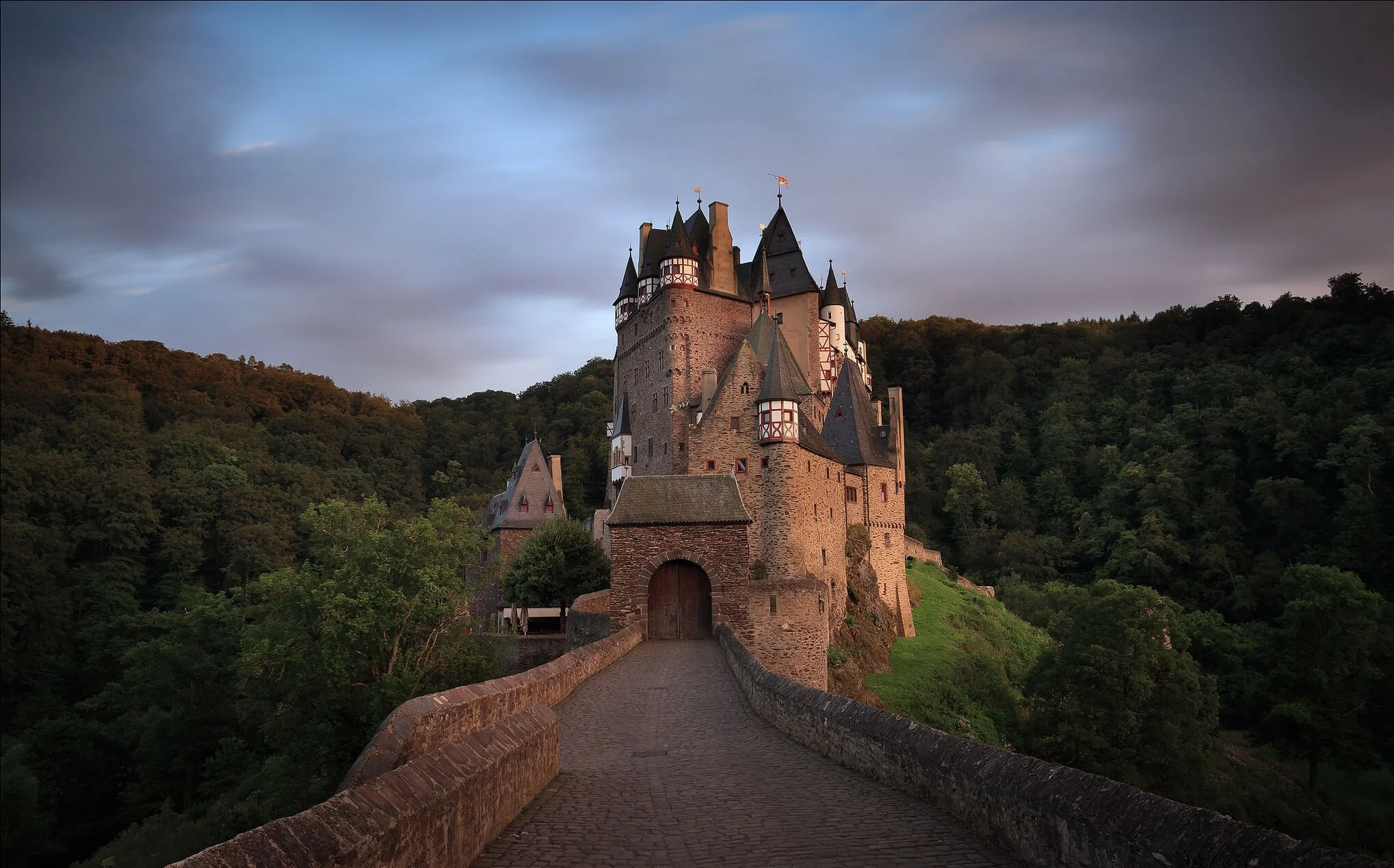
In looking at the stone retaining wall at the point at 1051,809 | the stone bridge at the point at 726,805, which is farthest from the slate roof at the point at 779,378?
the stone retaining wall at the point at 1051,809

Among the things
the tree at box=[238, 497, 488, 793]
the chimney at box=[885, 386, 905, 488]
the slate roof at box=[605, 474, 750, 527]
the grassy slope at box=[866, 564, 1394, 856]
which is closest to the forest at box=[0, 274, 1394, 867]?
the tree at box=[238, 497, 488, 793]

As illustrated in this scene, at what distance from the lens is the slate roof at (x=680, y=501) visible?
2400 cm

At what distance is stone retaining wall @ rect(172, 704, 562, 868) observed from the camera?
169 inches

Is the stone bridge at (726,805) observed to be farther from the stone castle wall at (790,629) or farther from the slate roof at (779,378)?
the slate roof at (779,378)

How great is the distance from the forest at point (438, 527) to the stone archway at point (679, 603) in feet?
16.0

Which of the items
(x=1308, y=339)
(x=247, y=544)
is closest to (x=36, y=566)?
(x=247, y=544)

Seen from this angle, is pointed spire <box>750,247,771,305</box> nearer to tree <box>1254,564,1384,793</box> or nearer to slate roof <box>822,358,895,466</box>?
slate roof <box>822,358,895,466</box>

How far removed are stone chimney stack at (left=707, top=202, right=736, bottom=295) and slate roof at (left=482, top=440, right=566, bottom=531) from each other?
48.5 feet

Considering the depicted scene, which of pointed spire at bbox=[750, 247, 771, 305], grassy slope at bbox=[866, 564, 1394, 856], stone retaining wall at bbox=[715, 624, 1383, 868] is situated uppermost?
pointed spire at bbox=[750, 247, 771, 305]

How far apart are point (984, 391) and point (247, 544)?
221 ft

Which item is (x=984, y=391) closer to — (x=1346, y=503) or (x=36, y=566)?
(x=1346, y=503)

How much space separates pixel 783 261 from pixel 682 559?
26664 millimetres

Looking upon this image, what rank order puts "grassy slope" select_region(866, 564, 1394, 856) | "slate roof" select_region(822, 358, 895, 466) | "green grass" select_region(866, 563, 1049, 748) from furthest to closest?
1. "slate roof" select_region(822, 358, 895, 466)
2. "green grass" select_region(866, 563, 1049, 748)
3. "grassy slope" select_region(866, 564, 1394, 856)

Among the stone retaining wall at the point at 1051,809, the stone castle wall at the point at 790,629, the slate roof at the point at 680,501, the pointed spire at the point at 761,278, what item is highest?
the pointed spire at the point at 761,278
